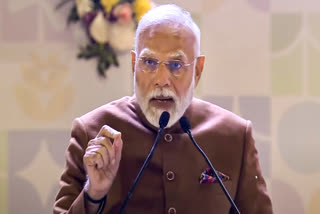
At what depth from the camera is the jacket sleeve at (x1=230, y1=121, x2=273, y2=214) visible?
5.50ft

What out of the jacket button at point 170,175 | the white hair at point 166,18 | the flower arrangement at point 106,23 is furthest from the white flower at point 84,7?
the jacket button at point 170,175

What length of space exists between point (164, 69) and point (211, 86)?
3.28ft

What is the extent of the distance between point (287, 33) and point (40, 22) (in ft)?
4.01

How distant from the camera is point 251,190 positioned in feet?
5.55

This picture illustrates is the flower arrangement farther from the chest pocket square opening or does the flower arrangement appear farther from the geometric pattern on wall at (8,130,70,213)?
the chest pocket square opening

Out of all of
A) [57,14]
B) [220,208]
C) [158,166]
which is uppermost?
[57,14]

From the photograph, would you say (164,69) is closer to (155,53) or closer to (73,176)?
(155,53)

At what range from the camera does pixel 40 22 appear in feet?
8.10

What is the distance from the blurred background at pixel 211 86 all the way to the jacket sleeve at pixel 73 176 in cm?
82

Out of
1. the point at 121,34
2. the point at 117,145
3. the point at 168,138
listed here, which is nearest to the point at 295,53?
Result: the point at 121,34

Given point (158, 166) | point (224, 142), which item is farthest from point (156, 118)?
point (224, 142)

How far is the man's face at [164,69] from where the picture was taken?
1.53m

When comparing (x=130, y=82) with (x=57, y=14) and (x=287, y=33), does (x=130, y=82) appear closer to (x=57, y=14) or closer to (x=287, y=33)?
(x=57, y=14)

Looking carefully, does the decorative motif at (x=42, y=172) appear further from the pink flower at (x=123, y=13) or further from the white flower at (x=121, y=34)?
the pink flower at (x=123, y=13)
